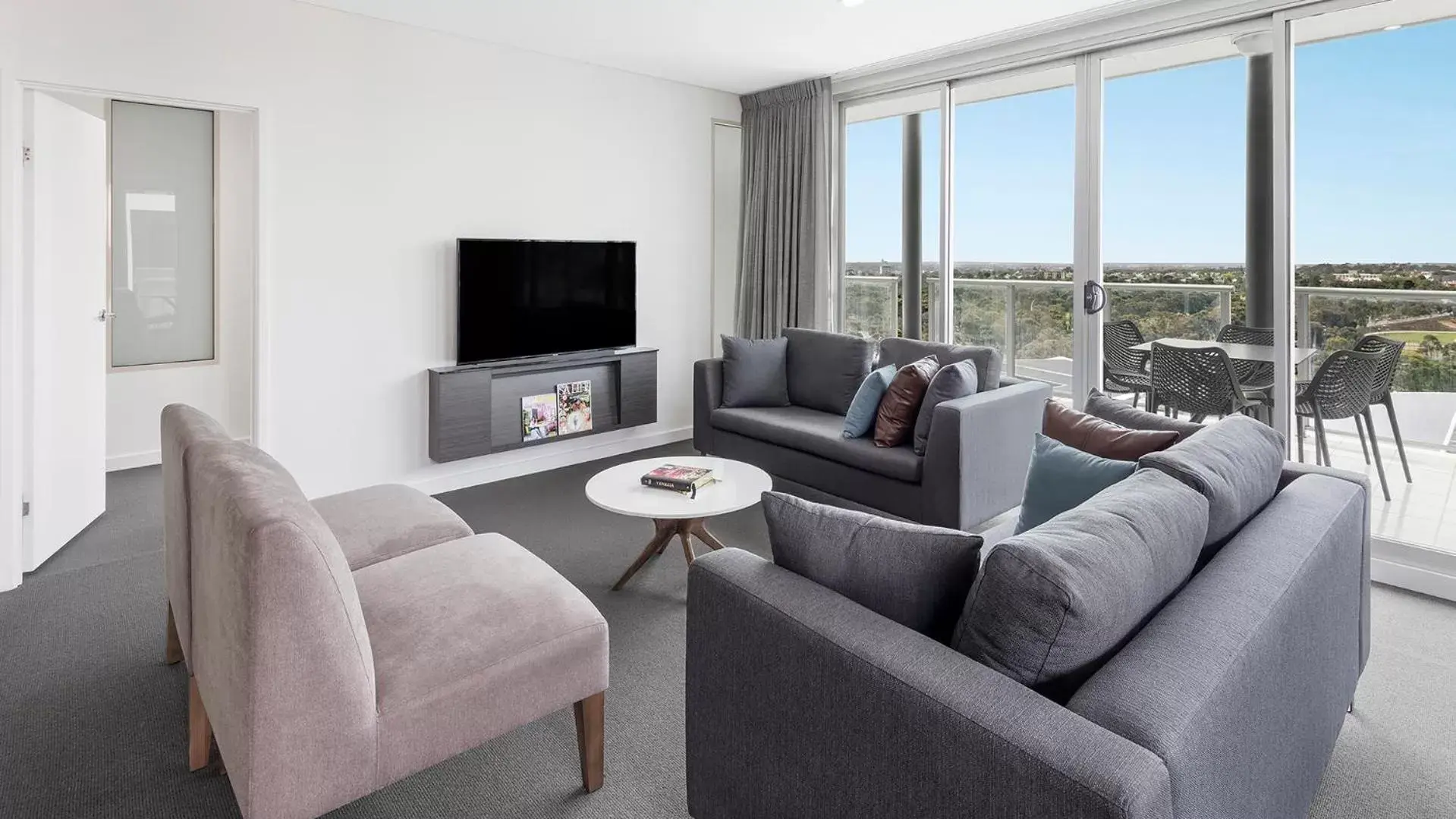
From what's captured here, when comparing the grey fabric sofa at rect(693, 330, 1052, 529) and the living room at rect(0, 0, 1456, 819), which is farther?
the grey fabric sofa at rect(693, 330, 1052, 529)

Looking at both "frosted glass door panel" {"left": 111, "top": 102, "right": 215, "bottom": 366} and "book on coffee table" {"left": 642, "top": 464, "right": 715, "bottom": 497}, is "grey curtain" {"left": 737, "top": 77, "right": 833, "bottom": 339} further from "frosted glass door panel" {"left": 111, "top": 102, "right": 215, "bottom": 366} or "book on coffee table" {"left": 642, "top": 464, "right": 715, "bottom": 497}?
"frosted glass door panel" {"left": 111, "top": 102, "right": 215, "bottom": 366}

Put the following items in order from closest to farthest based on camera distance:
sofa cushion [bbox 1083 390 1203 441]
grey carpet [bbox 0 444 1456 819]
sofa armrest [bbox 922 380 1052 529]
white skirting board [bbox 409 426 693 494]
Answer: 1. grey carpet [bbox 0 444 1456 819]
2. sofa cushion [bbox 1083 390 1203 441]
3. sofa armrest [bbox 922 380 1052 529]
4. white skirting board [bbox 409 426 693 494]

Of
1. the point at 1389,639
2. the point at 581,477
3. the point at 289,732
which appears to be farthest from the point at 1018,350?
the point at 289,732

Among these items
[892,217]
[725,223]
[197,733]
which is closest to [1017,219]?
[892,217]

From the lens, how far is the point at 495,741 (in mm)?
2172

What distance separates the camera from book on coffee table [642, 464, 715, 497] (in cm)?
311

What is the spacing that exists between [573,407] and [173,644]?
8.73ft

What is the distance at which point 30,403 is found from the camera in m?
3.21

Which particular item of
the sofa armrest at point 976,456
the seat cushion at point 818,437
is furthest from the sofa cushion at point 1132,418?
the seat cushion at point 818,437

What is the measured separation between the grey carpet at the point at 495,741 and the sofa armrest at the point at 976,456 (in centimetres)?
121

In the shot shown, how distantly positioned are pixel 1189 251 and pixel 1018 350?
1.05 meters

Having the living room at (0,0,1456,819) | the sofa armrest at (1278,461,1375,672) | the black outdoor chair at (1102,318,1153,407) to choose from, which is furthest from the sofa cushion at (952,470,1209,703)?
the black outdoor chair at (1102,318,1153,407)

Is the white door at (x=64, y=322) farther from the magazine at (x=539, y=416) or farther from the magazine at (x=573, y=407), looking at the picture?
the magazine at (x=573, y=407)

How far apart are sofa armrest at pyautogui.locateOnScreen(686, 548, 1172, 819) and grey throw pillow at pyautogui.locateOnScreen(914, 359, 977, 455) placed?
2187 mm
